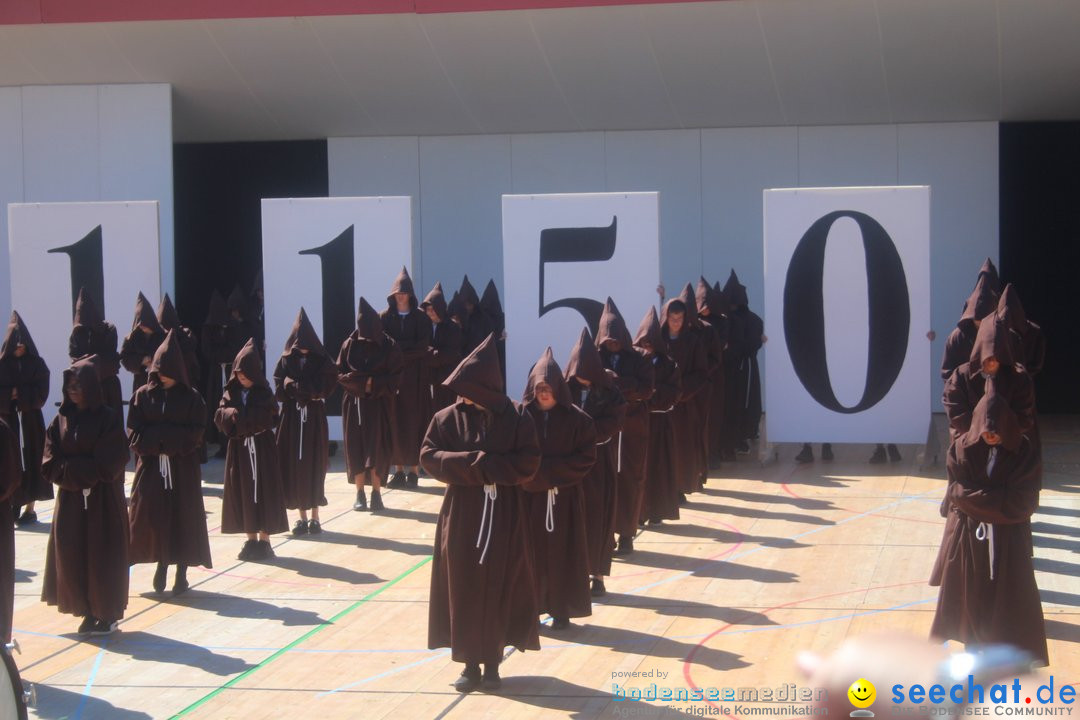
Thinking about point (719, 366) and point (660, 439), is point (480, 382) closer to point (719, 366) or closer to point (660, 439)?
point (660, 439)

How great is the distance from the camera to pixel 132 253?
15.0m

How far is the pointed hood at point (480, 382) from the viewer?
6.72m

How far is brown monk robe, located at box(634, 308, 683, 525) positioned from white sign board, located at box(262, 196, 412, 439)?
451 cm

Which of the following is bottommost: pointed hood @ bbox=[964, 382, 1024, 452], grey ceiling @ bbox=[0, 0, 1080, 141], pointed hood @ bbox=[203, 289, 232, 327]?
pointed hood @ bbox=[964, 382, 1024, 452]

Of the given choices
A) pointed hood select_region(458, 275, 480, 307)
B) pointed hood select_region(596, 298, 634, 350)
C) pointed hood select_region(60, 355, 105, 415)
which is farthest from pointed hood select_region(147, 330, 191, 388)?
pointed hood select_region(458, 275, 480, 307)

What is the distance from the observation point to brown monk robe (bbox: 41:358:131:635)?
26.2 ft

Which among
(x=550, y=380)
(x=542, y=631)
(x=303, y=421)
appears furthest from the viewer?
(x=303, y=421)

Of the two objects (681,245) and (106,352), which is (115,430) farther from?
(681,245)

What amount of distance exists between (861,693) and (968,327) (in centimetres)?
991

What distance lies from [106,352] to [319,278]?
2571 millimetres

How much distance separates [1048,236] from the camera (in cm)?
1806

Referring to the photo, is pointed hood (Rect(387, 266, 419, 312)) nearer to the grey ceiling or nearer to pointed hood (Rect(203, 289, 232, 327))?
pointed hood (Rect(203, 289, 232, 327))

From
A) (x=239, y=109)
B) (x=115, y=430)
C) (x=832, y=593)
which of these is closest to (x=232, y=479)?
(x=115, y=430)

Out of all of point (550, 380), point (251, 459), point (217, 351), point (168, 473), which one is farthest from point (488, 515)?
A: point (217, 351)
